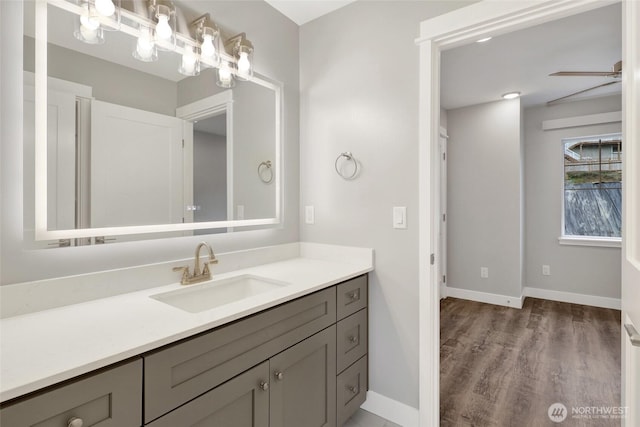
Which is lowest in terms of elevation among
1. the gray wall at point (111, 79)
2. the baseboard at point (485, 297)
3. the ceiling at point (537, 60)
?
the baseboard at point (485, 297)

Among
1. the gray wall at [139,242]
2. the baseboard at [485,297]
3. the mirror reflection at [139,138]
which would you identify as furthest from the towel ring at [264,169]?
the baseboard at [485,297]

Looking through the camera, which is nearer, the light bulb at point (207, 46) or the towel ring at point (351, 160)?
the light bulb at point (207, 46)

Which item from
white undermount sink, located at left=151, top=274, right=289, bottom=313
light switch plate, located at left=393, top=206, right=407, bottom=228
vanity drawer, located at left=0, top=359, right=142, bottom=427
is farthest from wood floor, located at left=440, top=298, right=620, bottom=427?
vanity drawer, located at left=0, top=359, right=142, bottom=427

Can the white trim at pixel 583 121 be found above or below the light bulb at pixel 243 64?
above

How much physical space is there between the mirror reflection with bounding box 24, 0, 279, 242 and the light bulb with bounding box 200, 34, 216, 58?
0.07 m

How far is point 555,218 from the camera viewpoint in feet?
12.8

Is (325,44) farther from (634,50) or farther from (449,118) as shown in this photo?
(449,118)

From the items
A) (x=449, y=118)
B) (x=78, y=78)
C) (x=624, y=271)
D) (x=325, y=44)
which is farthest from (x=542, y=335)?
(x=78, y=78)

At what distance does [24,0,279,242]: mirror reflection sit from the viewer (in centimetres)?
118

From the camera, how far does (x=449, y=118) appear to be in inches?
159

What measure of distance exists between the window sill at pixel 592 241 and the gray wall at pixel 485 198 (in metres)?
0.73

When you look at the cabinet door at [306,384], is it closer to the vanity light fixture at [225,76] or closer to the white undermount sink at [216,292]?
the white undermount sink at [216,292]

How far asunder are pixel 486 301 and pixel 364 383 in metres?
2.66

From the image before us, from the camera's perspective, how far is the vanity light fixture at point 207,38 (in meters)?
1.58
